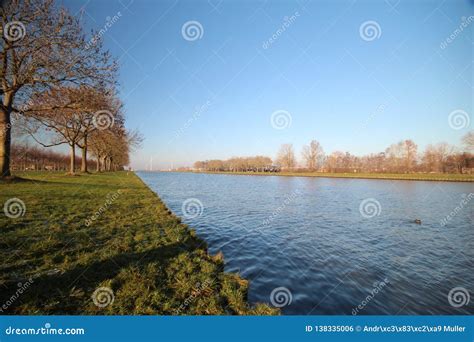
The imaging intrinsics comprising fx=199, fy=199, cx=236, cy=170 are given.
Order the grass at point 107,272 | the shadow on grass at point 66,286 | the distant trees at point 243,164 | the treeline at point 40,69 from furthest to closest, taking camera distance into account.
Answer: the distant trees at point 243,164
the treeline at point 40,69
the grass at point 107,272
the shadow on grass at point 66,286

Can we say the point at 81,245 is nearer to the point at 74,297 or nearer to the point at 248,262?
the point at 74,297

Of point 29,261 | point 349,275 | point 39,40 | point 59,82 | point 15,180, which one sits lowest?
point 349,275

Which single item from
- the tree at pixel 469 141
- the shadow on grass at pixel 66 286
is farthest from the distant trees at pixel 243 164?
the shadow on grass at pixel 66 286

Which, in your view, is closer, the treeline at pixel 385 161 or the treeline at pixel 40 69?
the treeline at pixel 40 69

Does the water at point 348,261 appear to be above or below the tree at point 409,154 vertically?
below

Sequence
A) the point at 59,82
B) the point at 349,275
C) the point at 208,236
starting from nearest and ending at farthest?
the point at 349,275 < the point at 208,236 < the point at 59,82

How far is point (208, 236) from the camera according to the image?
9.47 meters

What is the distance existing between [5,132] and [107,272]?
17.8 meters

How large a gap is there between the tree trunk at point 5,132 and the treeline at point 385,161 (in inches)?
2660

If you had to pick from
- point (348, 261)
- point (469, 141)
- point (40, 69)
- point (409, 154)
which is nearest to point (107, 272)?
point (348, 261)

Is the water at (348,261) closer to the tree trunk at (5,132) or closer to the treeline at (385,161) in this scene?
the tree trunk at (5,132)

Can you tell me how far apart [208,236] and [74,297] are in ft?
19.9

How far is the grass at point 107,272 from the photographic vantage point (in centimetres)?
362
